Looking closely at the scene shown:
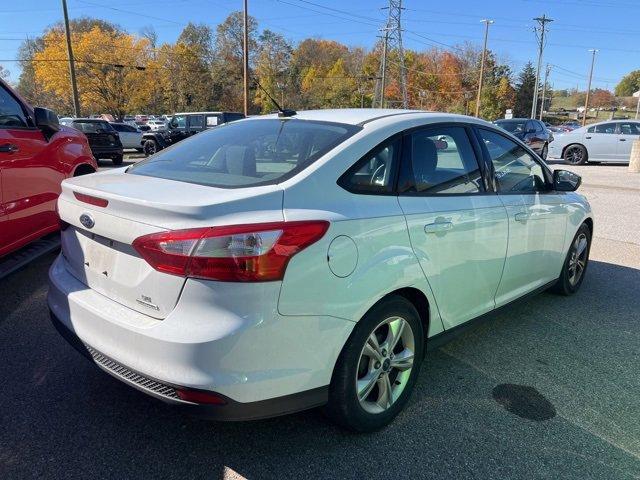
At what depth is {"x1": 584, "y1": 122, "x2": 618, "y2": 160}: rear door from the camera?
18.4 meters

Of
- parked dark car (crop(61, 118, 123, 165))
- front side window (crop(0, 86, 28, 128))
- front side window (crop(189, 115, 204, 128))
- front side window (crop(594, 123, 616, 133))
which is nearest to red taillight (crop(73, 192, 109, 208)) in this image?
front side window (crop(0, 86, 28, 128))

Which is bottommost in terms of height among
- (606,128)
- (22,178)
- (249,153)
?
(22,178)

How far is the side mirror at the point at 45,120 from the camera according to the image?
4.55 m

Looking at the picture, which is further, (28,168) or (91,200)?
(28,168)

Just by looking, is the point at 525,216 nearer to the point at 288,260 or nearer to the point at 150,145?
the point at 288,260

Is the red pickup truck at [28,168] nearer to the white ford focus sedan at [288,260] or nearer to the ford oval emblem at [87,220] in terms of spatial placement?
the white ford focus sedan at [288,260]

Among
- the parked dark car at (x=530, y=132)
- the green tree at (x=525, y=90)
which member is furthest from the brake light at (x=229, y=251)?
the green tree at (x=525, y=90)

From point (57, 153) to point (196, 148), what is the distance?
2570 mm

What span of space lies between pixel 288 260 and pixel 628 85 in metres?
163

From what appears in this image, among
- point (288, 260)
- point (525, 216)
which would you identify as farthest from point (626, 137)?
point (288, 260)

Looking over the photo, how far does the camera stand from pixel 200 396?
2002 millimetres

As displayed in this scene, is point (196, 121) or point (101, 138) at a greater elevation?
point (196, 121)

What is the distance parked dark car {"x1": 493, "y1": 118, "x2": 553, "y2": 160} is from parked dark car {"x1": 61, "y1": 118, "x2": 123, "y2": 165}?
14.5 meters

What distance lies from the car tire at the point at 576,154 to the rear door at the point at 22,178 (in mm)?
19099
